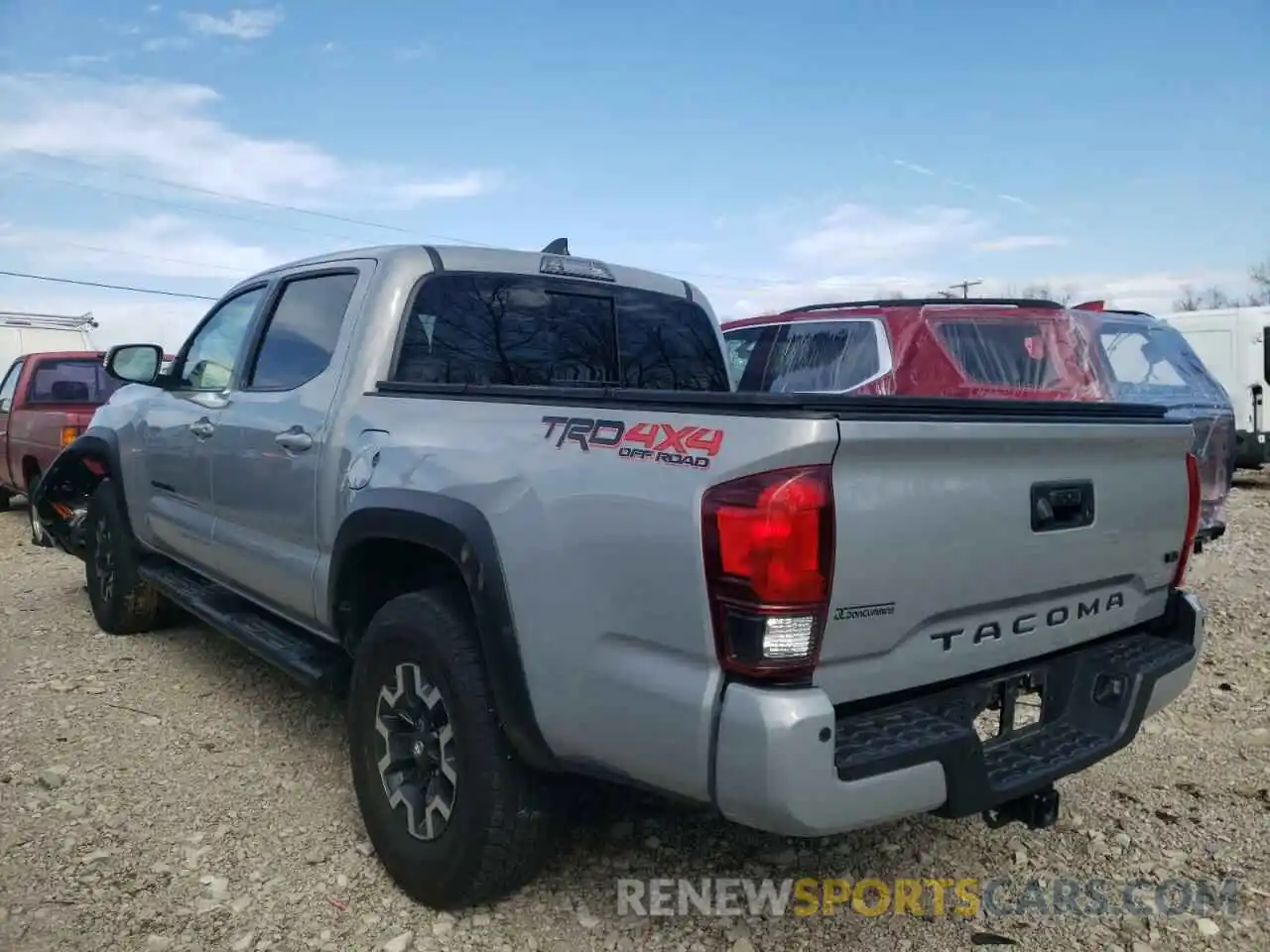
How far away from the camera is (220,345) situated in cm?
459

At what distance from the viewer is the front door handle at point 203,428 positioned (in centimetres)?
421

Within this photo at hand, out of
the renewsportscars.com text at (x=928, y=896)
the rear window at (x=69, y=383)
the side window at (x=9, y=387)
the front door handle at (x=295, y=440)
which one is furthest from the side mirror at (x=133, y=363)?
the side window at (x=9, y=387)

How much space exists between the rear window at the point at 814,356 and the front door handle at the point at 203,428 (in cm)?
377

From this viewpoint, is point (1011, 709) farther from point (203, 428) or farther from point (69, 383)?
point (69, 383)

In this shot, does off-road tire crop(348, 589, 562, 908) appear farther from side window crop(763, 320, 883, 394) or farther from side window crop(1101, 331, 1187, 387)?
side window crop(1101, 331, 1187, 387)

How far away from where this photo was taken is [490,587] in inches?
98.3

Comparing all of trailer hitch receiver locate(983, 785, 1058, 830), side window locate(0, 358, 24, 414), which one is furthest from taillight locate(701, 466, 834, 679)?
side window locate(0, 358, 24, 414)

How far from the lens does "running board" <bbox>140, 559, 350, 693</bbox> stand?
11.2 feet

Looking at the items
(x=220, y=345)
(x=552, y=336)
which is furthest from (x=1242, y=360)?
(x=220, y=345)

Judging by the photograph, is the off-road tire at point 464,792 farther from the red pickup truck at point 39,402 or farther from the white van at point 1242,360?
the white van at point 1242,360

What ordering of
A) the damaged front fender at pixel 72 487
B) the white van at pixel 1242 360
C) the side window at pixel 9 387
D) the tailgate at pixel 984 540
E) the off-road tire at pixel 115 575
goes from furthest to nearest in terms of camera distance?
the white van at pixel 1242 360 → the side window at pixel 9 387 → the damaged front fender at pixel 72 487 → the off-road tire at pixel 115 575 → the tailgate at pixel 984 540

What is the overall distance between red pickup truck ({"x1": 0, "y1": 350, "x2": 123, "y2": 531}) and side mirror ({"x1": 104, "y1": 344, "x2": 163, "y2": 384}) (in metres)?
5.06

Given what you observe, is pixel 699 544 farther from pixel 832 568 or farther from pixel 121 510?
pixel 121 510

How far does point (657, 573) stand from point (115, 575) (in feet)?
14.8
